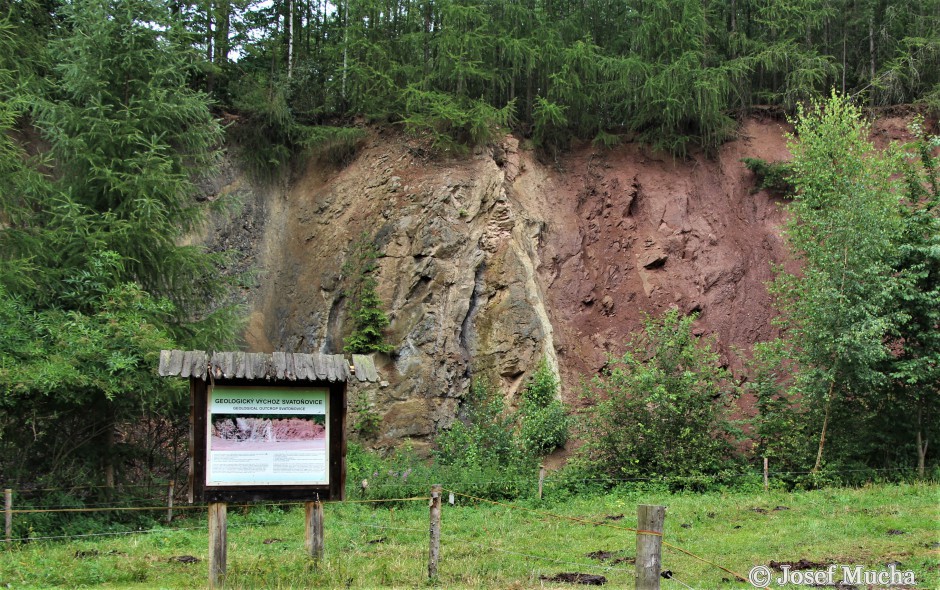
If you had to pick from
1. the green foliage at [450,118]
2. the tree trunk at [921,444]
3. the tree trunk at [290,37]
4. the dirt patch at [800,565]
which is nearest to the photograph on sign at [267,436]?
the dirt patch at [800,565]

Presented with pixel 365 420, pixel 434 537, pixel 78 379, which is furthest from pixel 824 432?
pixel 78 379

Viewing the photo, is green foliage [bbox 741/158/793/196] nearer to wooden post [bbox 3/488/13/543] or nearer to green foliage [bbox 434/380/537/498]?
green foliage [bbox 434/380/537/498]

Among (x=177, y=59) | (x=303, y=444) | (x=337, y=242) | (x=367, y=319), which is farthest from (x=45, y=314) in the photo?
(x=337, y=242)

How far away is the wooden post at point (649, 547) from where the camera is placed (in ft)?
20.9

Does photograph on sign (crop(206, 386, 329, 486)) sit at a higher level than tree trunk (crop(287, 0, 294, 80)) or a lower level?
lower

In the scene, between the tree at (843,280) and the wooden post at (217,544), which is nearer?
the wooden post at (217,544)

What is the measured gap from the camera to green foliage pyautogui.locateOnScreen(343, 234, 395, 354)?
2056 cm

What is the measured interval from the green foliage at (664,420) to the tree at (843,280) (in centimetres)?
196

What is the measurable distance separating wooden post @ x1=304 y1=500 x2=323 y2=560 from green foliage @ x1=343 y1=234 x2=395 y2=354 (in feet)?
36.2

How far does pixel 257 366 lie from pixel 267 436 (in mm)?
812

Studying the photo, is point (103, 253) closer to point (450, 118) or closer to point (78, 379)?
point (78, 379)

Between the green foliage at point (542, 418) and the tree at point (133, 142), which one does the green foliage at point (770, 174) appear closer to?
the green foliage at point (542, 418)

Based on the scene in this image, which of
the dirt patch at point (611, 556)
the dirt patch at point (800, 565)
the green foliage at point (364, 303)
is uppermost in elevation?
the green foliage at point (364, 303)

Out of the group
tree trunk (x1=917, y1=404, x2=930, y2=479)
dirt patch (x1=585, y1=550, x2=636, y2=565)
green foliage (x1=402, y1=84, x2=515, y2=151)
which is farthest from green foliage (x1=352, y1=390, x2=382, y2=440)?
tree trunk (x1=917, y1=404, x2=930, y2=479)
